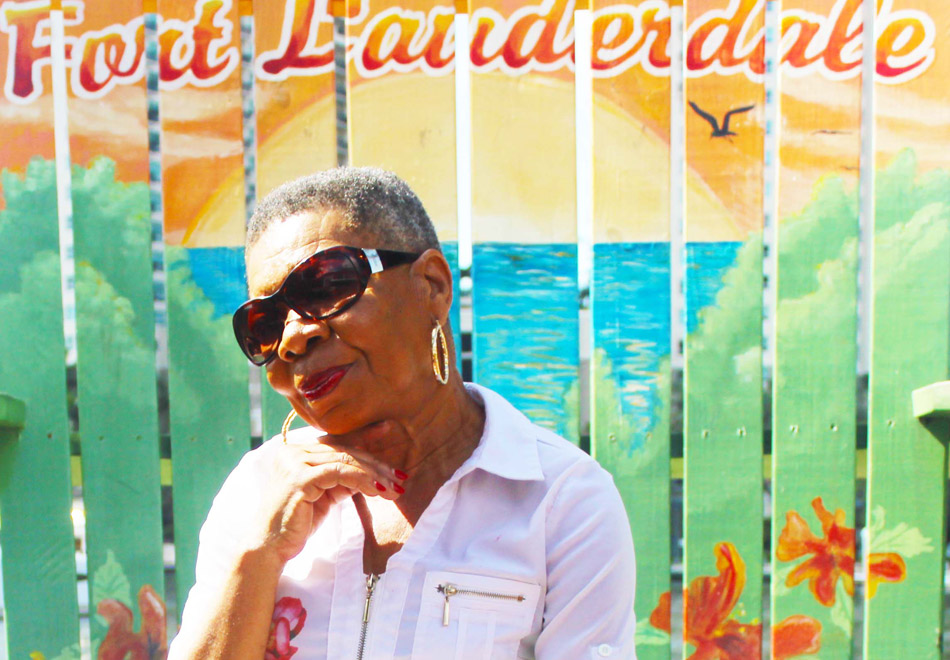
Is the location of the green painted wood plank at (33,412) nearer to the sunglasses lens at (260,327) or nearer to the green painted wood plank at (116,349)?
the green painted wood plank at (116,349)

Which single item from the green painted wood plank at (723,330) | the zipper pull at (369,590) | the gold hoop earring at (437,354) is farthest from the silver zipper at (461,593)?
the green painted wood plank at (723,330)

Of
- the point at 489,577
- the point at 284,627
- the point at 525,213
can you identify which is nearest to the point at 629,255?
the point at 525,213

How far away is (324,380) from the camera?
166cm

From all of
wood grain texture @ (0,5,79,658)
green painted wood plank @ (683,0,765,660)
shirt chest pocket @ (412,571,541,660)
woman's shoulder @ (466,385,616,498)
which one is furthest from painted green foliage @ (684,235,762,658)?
wood grain texture @ (0,5,79,658)

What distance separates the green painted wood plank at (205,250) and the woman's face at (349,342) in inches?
44.8

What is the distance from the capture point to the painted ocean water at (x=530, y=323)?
9.12ft

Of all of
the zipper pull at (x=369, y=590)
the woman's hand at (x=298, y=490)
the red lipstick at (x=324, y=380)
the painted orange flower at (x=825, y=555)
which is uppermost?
the red lipstick at (x=324, y=380)

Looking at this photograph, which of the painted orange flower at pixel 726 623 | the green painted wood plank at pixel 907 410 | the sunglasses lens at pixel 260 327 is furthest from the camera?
the painted orange flower at pixel 726 623

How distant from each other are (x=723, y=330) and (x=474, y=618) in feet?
4.85

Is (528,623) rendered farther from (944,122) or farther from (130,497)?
(944,122)

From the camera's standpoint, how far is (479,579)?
1.61 meters

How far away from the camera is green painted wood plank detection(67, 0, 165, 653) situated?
2.85 metres

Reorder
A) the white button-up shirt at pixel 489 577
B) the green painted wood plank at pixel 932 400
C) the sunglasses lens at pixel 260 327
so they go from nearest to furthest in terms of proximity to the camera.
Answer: the white button-up shirt at pixel 489 577, the sunglasses lens at pixel 260 327, the green painted wood plank at pixel 932 400

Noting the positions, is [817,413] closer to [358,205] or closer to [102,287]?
[358,205]
